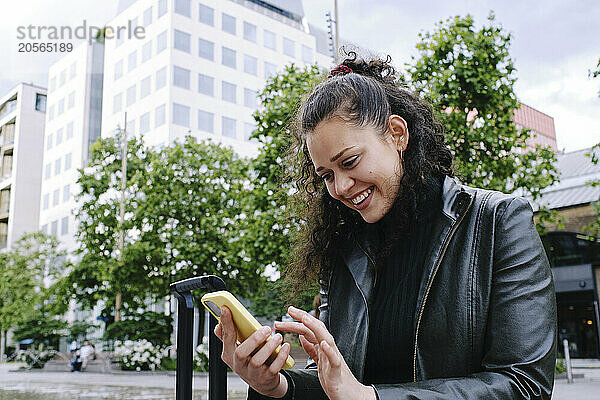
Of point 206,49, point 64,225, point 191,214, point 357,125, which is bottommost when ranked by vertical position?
point 357,125

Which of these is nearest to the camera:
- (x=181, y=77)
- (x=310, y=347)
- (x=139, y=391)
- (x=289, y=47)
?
(x=310, y=347)

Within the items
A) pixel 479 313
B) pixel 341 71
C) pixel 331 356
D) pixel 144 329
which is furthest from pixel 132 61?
pixel 331 356

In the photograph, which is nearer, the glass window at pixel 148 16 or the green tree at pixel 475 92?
the green tree at pixel 475 92

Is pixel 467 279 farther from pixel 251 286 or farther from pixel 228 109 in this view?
pixel 228 109

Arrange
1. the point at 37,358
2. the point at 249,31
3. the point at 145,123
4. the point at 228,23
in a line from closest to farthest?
the point at 37,358 < the point at 145,123 < the point at 228,23 < the point at 249,31

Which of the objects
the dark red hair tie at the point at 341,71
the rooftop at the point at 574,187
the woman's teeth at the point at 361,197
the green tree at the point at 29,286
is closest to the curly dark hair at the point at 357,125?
the dark red hair tie at the point at 341,71

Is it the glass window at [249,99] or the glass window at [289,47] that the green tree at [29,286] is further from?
the glass window at [289,47]

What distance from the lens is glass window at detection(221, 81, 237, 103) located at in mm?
40125

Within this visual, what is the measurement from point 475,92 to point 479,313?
10036 mm

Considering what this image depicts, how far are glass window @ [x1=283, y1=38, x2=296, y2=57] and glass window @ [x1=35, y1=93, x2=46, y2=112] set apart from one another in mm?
17517

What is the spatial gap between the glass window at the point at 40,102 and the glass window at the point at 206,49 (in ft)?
43.6

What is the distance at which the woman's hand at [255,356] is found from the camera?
133 cm

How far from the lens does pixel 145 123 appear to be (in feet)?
125

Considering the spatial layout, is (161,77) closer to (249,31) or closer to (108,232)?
(249,31)
